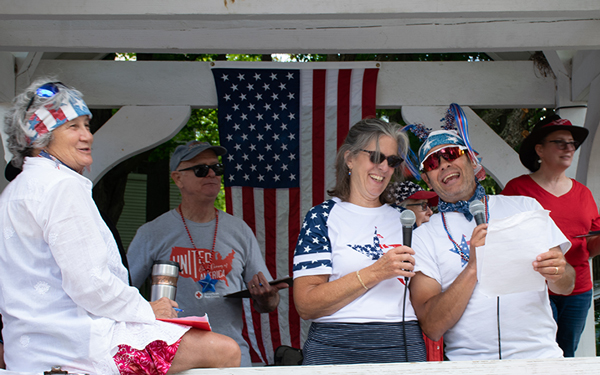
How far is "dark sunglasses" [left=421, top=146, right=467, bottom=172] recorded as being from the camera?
2426 millimetres

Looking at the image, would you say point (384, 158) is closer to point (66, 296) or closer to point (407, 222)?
point (407, 222)

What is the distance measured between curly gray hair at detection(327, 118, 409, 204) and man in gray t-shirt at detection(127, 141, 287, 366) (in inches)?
30.4

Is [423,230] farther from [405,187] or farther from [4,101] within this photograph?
[4,101]

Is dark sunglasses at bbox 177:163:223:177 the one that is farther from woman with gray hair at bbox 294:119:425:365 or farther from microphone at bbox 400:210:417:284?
microphone at bbox 400:210:417:284

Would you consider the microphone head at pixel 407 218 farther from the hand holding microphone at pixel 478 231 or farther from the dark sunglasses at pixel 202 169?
the dark sunglasses at pixel 202 169

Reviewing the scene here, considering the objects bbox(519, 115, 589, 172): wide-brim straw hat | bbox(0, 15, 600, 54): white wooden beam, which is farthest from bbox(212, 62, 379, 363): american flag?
bbox(519, 115, 589, 172): wide-brim straw hat

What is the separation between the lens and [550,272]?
6.49 feet

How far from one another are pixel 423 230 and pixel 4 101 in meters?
3.24

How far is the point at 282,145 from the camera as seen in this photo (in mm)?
4891

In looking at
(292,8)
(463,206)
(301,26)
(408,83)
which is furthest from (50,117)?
(408,83)

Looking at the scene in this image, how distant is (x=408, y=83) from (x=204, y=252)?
2345 millimetres

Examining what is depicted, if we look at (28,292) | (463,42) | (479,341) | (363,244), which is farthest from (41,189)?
(463,42)

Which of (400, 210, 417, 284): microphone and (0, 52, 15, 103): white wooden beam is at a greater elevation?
(0, 52, 15, 103): white wooden beam

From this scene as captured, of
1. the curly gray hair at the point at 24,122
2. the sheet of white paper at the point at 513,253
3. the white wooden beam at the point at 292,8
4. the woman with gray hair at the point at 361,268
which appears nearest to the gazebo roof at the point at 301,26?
the white wooden beam at the point at 292,8
